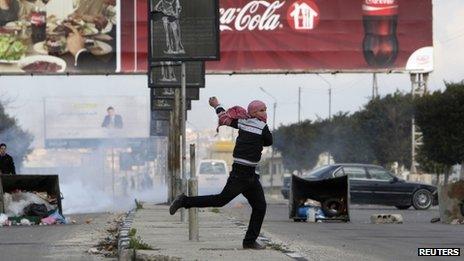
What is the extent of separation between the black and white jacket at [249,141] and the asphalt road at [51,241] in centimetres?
228

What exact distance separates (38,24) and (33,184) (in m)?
21.3

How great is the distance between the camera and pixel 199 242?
Result: 1427 centimetres

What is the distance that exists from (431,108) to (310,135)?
3581 centimetres

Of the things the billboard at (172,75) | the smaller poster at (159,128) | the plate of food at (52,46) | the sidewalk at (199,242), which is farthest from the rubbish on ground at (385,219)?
the plate of food at (52,46)

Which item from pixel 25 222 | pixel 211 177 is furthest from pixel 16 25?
pixel 25 222

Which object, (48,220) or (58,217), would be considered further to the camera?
(58,217)

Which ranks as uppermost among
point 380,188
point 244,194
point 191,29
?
point 191,29

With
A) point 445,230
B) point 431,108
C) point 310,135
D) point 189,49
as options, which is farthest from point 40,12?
point 310,135

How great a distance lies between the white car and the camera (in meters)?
51.8

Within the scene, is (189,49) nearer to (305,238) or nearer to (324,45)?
(305,238)

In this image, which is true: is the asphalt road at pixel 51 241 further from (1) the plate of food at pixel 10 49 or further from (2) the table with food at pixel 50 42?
→ (1) the plate of food at pixel 10 49

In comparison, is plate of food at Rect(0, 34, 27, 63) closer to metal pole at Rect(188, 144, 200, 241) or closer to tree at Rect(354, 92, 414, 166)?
metal pole at Rect(188, 144, 200, 241)

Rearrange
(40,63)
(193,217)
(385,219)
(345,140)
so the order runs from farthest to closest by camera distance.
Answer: (345,140) → (40,63) → (385,219) → (193,217)

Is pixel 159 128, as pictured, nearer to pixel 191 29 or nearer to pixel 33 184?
pixel 33 184
